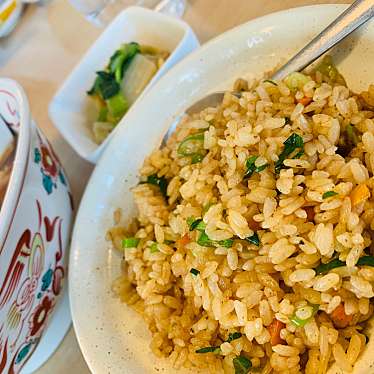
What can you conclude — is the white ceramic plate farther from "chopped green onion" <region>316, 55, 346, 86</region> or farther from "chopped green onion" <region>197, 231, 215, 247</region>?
"chopped green onion" <region>197, 231, 215, 247</region>

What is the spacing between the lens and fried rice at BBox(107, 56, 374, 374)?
3.16 ft

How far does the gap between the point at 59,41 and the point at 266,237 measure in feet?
4.06

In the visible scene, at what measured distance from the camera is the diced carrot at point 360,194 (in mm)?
956

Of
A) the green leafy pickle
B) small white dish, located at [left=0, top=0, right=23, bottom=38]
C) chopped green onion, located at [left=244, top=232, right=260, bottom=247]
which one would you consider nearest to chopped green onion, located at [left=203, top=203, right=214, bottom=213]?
chopped green onion, located at [left=244, top=232, right=260, bottom=247]

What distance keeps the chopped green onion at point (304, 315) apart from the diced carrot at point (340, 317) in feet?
0.11

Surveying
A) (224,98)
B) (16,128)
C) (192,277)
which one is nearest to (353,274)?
(192,277)

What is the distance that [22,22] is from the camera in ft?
6.74

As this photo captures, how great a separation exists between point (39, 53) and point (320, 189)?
1302mm

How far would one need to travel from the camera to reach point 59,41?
1943 millimetres

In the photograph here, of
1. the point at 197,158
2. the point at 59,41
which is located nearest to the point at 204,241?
the point at 197,158

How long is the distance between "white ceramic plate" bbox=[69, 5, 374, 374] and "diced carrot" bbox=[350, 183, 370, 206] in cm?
28

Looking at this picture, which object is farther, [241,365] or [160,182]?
[160,182]

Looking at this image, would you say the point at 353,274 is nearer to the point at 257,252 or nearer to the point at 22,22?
the point at 257,252

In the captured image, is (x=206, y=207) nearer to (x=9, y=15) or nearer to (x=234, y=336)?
(x=234, y=336)
